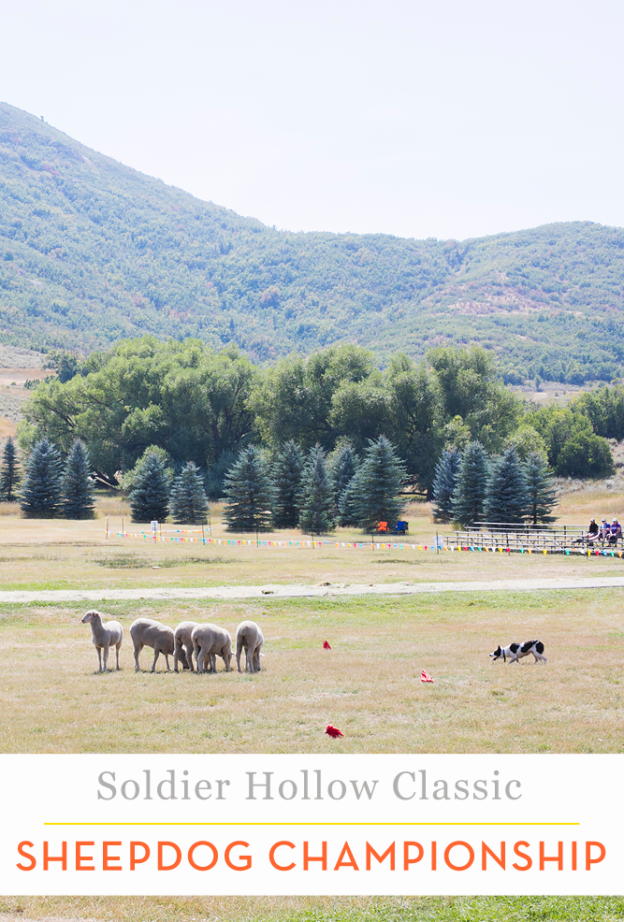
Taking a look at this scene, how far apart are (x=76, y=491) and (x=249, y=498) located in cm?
1575

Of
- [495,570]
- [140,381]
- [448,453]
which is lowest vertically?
[495,570]

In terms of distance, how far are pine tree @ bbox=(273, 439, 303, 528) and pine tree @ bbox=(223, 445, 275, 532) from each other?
147 cm

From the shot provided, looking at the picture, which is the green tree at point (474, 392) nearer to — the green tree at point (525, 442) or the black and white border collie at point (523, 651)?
the green tree at point (525, 442)

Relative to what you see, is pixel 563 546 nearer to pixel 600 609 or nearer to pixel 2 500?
pixel 600 609

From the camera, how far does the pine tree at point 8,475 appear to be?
224ft

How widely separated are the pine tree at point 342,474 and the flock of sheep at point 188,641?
145 feet

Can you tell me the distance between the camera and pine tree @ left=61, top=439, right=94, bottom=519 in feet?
203

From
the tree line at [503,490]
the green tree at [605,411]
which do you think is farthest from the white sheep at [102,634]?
the green tree at [605,411]

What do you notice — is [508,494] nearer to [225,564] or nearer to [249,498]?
[249,498]

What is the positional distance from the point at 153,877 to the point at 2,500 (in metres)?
66.8

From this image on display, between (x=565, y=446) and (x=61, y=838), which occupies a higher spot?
(x=565, y=446)

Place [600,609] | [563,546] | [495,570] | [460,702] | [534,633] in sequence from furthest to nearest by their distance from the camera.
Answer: [563,546]
[495,570]
[600,609]
[534,633]
[460,702]

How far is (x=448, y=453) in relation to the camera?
62031 mm

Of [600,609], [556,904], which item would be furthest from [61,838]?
[600,609]
